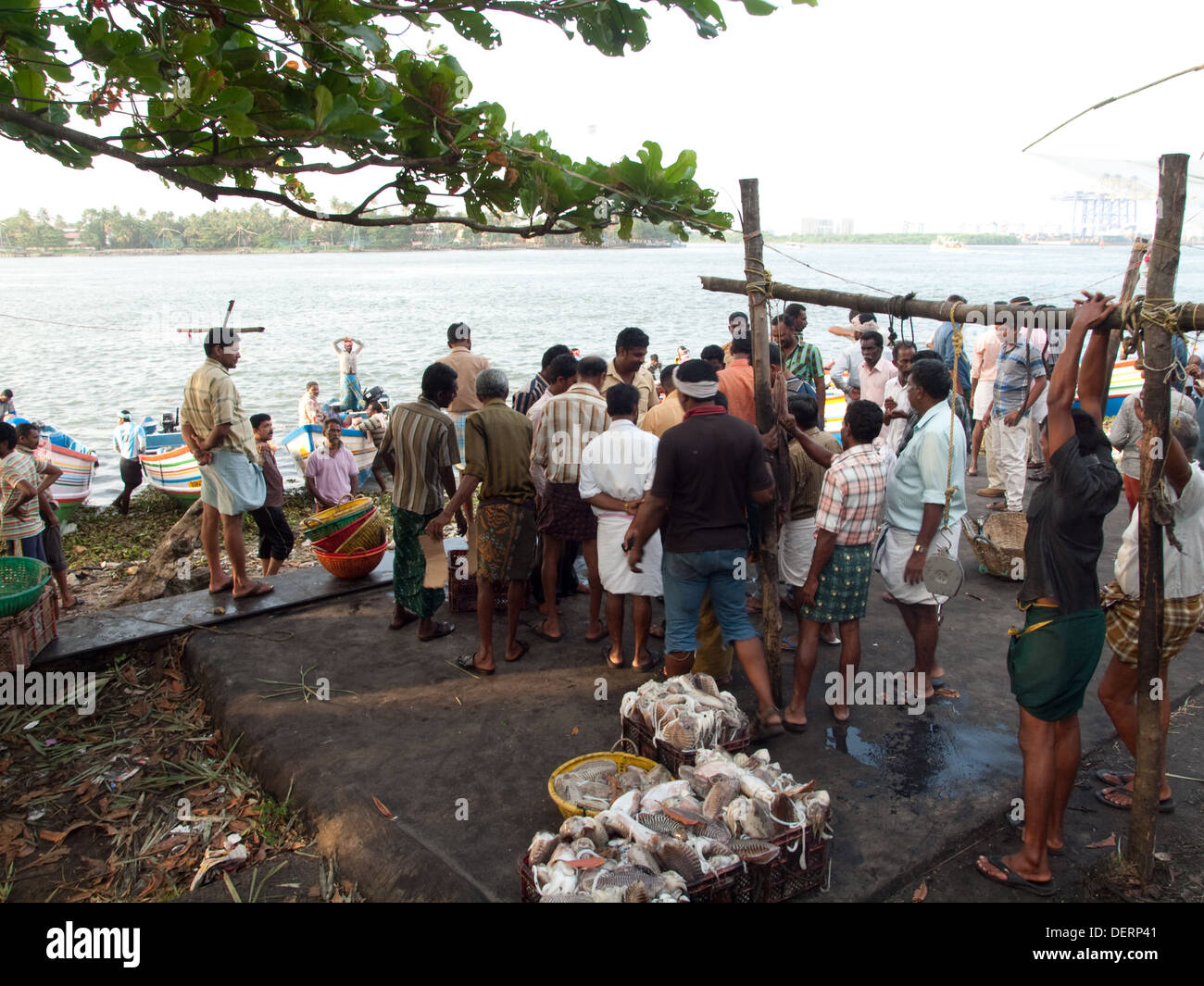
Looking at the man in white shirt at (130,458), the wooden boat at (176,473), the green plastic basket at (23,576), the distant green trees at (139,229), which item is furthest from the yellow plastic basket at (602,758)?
the distant green trees at (139,229)

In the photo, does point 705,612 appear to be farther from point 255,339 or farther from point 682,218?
point 255,339

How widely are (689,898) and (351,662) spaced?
11.0 feet

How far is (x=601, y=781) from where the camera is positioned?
4.20 m

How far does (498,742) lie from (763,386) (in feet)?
8.32

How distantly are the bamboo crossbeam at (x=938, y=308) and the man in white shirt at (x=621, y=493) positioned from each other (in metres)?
1.05

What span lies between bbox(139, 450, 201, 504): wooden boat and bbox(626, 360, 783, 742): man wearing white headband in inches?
506

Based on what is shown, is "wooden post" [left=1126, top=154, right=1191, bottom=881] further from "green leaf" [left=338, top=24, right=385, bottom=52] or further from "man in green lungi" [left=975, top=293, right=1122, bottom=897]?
"green leaf" [left=338, top=24, right=385, bottom=52]

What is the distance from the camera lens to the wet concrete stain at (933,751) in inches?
172

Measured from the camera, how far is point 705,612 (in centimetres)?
523

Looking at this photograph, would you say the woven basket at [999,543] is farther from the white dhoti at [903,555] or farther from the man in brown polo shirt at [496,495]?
the man in brown polo shirt at [496,495]

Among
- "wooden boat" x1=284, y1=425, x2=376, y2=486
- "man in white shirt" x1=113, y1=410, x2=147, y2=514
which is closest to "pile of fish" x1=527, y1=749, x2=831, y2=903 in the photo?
"wooden boat" x1=284, y1=425, x2=376, y2=486

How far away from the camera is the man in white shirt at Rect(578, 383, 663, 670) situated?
5.38m

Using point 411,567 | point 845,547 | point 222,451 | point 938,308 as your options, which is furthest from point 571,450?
point 222,451
